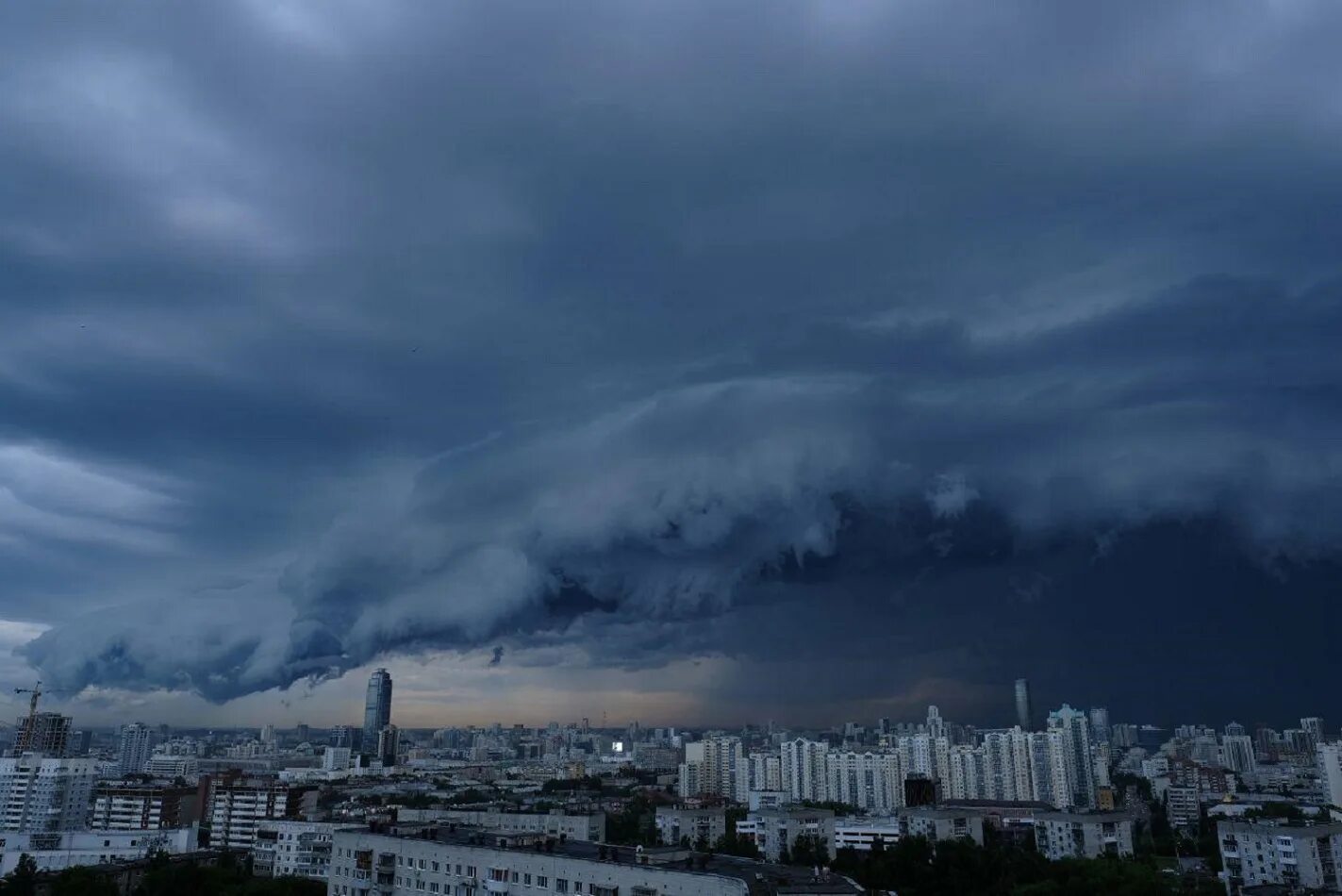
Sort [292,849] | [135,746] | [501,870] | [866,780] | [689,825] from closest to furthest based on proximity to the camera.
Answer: [501,870]
[292,849]
[689,825]
[866,780]
[135,746]

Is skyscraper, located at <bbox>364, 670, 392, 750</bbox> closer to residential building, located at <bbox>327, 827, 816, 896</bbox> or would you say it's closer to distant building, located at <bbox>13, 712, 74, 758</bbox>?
distant building, located at <bbox>13, 712, 74, 758</bbox>

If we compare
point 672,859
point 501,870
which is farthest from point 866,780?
point 501,870

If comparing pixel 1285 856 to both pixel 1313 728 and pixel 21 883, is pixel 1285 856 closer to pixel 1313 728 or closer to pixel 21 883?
pixel 21 883

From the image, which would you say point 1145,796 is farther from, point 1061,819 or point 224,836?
point 224,836

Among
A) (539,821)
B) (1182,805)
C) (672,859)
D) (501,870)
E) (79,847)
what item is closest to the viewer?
(672,859)

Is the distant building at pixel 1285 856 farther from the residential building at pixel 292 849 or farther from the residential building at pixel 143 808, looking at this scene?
the residential building at pixel 143 808

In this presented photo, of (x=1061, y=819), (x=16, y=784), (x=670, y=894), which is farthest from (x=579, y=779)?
(x=670, y=894)
